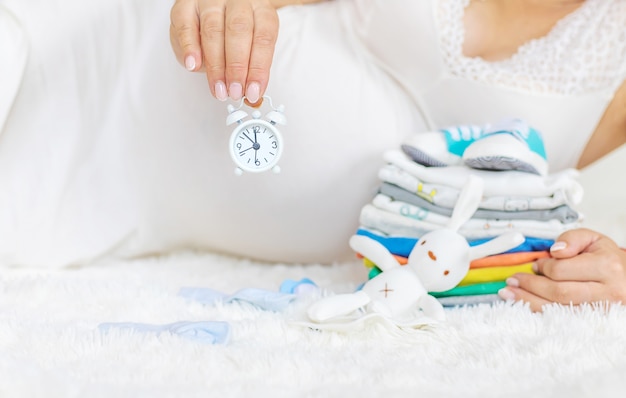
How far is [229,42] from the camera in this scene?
96cm

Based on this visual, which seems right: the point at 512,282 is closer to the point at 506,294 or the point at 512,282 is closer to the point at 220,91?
the point at 506,294

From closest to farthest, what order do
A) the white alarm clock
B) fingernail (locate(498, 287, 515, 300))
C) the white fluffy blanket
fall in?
the white fluffy blanket → the white alarm clock → fingernail (locate(498, 287, 515, 300))

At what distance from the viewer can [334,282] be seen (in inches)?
49.6

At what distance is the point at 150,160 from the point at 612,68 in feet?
2.52

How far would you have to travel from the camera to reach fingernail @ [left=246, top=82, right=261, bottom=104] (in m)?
0.95

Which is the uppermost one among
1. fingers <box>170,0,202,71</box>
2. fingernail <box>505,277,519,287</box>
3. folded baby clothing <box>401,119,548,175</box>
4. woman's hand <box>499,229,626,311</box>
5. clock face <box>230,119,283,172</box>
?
fingers <box>170,0,202,71</box>

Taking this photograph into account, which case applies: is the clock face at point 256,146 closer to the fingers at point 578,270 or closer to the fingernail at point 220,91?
the fingernail at point 220,91

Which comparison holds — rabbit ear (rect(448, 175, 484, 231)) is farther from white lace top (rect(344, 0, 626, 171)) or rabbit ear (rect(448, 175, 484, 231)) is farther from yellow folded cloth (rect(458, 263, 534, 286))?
white lace top (rect(344, 0, 626, 171))

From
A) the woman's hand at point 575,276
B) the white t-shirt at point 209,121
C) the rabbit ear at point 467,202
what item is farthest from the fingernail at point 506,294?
the white t-shirt at point 209,121

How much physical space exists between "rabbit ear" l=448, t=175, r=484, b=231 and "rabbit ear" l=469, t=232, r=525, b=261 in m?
0.05

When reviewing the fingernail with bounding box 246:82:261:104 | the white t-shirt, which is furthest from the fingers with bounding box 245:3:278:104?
the white t-shirt

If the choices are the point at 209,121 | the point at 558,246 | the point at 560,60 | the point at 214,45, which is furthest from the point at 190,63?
A: the point at 560,60

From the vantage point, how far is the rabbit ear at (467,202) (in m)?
1.10

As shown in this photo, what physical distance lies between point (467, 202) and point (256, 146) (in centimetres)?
33
